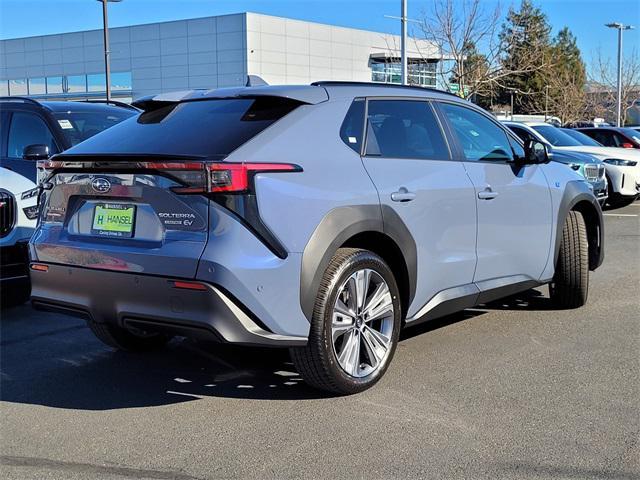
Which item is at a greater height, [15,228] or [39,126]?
[39,126]

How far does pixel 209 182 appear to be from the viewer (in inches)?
146

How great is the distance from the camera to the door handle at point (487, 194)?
16.9 ft

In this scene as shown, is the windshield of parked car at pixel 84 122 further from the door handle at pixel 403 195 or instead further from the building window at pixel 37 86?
the building window at pixel 37 86

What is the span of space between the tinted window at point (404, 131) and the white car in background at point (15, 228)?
10.5 ft

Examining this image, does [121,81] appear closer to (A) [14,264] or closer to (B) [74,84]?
(B) [74,84]

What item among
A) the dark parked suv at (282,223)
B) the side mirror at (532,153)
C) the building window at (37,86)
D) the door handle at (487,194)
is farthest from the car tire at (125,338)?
the building window at (37,86)

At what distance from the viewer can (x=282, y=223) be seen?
3768mm

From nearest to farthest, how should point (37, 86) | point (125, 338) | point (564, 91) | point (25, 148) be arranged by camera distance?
1. point (125, 338)
2. point (25, 148)
3. point (564, 91)
4. point (37, 86)

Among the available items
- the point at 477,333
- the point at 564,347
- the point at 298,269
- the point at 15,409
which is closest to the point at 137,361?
the point at 15,409

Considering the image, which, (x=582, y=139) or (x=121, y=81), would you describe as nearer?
(x=582, y=139)

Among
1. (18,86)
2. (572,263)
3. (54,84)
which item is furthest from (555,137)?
(18,86)

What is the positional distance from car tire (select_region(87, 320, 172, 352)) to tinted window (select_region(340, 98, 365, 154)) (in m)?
1.93

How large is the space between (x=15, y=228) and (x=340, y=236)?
338 cm

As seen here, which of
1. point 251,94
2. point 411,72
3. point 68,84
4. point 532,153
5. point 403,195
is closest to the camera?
point 251,94
